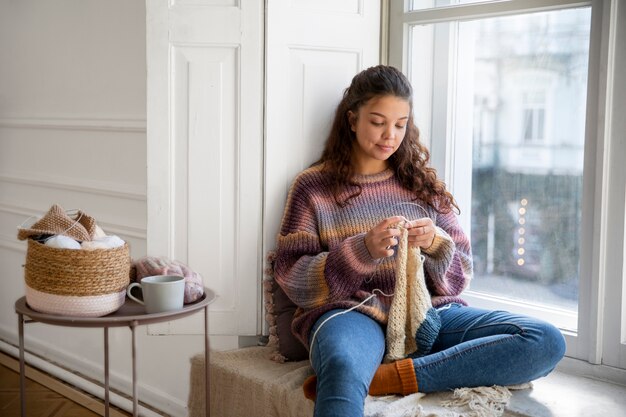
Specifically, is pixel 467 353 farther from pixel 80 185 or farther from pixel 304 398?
pixel 80 185

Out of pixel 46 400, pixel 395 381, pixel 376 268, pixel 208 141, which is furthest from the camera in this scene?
pixel 46 400

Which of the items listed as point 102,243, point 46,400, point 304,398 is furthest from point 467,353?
point 46,400

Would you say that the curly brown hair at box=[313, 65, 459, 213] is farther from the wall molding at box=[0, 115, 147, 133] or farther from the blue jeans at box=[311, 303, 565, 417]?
the wall molding at box=[0, 115, 147, 133]

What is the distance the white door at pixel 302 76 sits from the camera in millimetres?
2283

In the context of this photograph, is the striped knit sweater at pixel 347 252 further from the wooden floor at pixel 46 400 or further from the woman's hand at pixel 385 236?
the wooden floor at pixel 46 400

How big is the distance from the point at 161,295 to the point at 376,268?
0.68 metres

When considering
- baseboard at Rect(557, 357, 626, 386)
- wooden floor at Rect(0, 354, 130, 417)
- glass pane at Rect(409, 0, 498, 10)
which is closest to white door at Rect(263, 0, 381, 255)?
glass pane at Rect(409, 0, 498, 10)

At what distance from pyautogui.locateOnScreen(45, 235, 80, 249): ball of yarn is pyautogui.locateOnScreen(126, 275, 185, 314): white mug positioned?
0.53 feet

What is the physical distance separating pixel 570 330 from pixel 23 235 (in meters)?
1.56

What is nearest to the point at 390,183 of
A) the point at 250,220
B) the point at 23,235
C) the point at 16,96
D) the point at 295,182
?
the point at 295,182

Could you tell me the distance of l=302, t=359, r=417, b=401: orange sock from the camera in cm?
187

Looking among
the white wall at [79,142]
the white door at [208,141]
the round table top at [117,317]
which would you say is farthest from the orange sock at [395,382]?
the white wall at [79,142]

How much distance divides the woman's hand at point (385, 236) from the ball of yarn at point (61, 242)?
729mm

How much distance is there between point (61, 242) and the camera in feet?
5.34
